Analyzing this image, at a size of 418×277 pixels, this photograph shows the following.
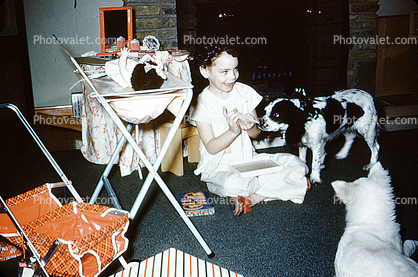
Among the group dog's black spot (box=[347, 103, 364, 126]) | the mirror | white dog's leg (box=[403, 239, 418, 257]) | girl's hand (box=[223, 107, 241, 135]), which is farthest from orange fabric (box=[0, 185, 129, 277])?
dog's black spot (box=[347, 103, 364, 126])

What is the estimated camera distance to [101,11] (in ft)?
7.58

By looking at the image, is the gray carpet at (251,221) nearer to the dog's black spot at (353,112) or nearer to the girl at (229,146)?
the girl at (229,146)

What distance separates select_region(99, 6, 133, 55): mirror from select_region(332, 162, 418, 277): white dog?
1.72 meters

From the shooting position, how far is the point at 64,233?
125 cm

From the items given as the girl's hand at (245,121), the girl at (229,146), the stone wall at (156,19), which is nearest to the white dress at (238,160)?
the girl at (229,146)

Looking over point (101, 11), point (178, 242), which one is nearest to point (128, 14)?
point (101, 11)

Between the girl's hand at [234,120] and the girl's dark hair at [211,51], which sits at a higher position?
the girl's dark hair at [211,51]

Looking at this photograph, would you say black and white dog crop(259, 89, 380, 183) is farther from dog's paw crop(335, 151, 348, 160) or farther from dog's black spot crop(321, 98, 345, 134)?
dog's paw crop(335, 151, 348, 160)

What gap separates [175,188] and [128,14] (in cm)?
122

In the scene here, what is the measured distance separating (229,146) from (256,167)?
200 millimetres

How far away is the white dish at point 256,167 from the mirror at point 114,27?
3.72ft

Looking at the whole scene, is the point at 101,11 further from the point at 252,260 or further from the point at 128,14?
the point at 252,260

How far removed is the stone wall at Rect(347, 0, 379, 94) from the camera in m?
3.24

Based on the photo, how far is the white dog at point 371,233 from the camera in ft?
3.74
